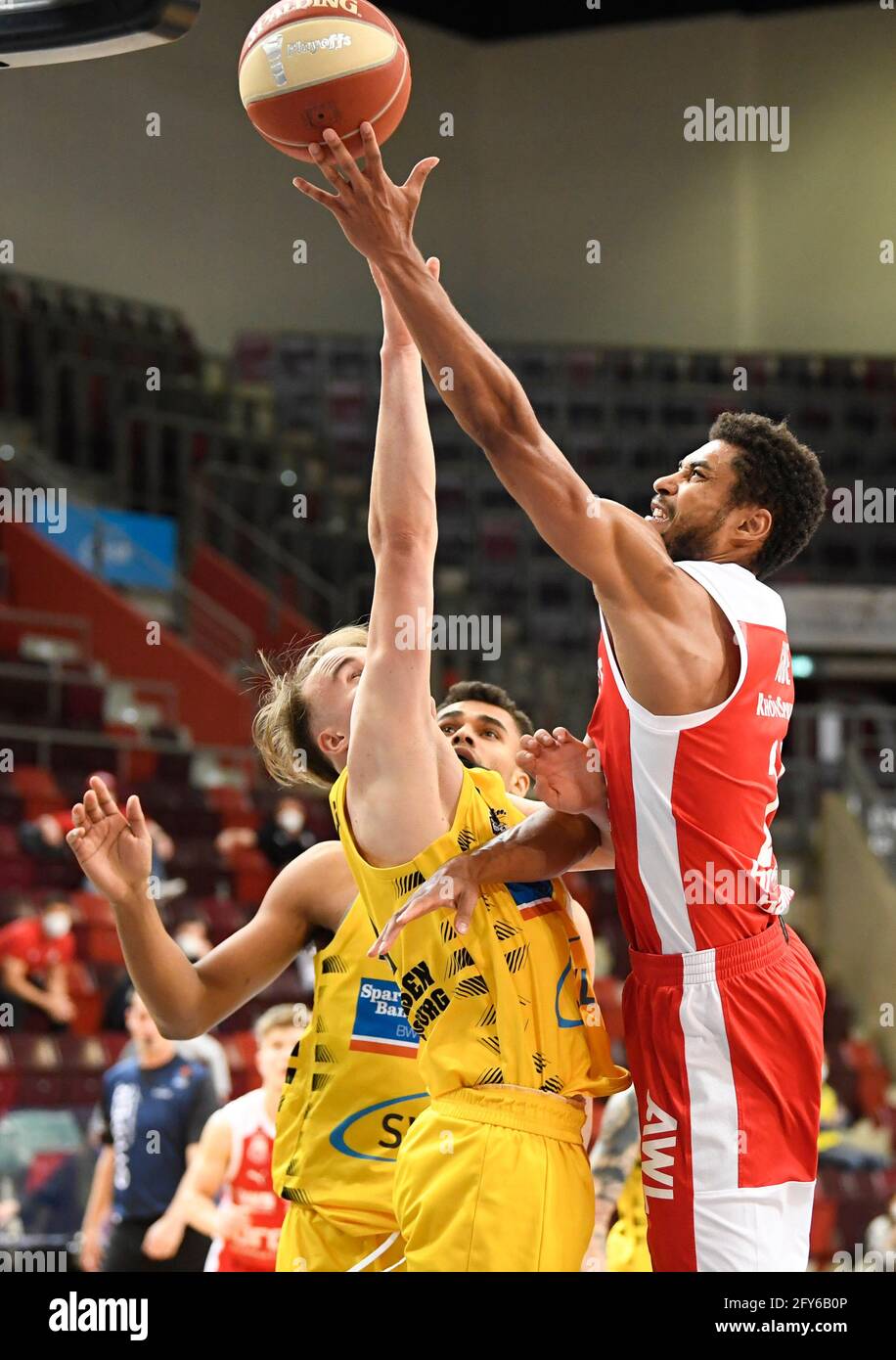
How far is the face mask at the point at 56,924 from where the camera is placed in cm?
781

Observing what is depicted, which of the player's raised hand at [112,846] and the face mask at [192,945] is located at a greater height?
the player's raised hand at [112,846]

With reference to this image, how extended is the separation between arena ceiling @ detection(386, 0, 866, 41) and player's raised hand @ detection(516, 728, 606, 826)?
13.5 m

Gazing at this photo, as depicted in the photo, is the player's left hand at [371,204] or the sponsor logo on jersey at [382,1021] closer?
the player's left hand at [371,204]

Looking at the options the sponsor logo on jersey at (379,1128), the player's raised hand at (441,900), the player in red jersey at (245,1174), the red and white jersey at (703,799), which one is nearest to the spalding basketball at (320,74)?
the red and white jersey at (703,799)

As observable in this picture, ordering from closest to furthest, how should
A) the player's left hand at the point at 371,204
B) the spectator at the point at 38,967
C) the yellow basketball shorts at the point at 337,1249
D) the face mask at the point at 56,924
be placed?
1. the player's left hand at the point at 371,204
2. the yellow basketball shorts at the point at 337,1249
3. the spectator at the point at 38,967
4. the face mask at the point at 56,924

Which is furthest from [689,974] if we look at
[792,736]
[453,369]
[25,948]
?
[792,736]

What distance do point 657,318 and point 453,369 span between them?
12.9m

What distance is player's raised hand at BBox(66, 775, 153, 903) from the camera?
9.86 ft

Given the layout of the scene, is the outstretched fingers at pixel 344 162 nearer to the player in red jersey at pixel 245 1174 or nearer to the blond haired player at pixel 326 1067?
the blond haired player at pixel 326 1067

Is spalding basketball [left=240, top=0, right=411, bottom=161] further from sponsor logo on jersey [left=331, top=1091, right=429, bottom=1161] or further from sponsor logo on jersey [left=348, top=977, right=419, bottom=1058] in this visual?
sponsor logo on jersey [left=331, top=1091, right=429, bottom=1161]

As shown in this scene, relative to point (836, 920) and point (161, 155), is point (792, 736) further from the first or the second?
point (161, 155)

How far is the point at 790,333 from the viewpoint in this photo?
1472cm

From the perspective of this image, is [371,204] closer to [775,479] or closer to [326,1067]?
[775,479]

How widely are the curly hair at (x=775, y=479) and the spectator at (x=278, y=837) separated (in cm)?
651
